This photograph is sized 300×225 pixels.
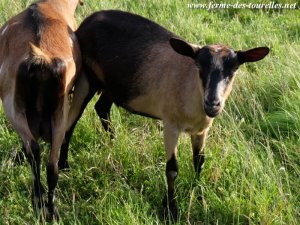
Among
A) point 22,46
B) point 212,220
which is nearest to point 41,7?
point 22,46

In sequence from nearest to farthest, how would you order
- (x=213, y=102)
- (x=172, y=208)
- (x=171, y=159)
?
(x=213, y=102) < (x=172, y=208) < (x=171, y=159)

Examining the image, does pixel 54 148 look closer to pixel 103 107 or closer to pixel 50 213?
pixel 50 213

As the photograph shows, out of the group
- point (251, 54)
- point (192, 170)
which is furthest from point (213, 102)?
point (192, 170)

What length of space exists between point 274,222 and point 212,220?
498 millimetres

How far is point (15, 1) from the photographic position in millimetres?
8023

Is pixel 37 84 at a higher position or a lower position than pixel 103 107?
higher

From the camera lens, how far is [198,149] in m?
4.63

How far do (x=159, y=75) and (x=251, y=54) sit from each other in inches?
37.0

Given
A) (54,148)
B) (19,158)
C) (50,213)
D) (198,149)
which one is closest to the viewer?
(54,148)

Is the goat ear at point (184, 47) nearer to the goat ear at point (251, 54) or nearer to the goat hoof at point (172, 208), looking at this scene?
the goat ear at point (251, 54)

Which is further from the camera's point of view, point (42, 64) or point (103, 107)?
point (103, 107)

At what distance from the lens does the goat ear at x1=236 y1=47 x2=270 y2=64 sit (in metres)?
4.00

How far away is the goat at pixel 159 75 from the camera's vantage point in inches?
155

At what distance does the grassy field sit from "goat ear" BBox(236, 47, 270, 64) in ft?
2.63
